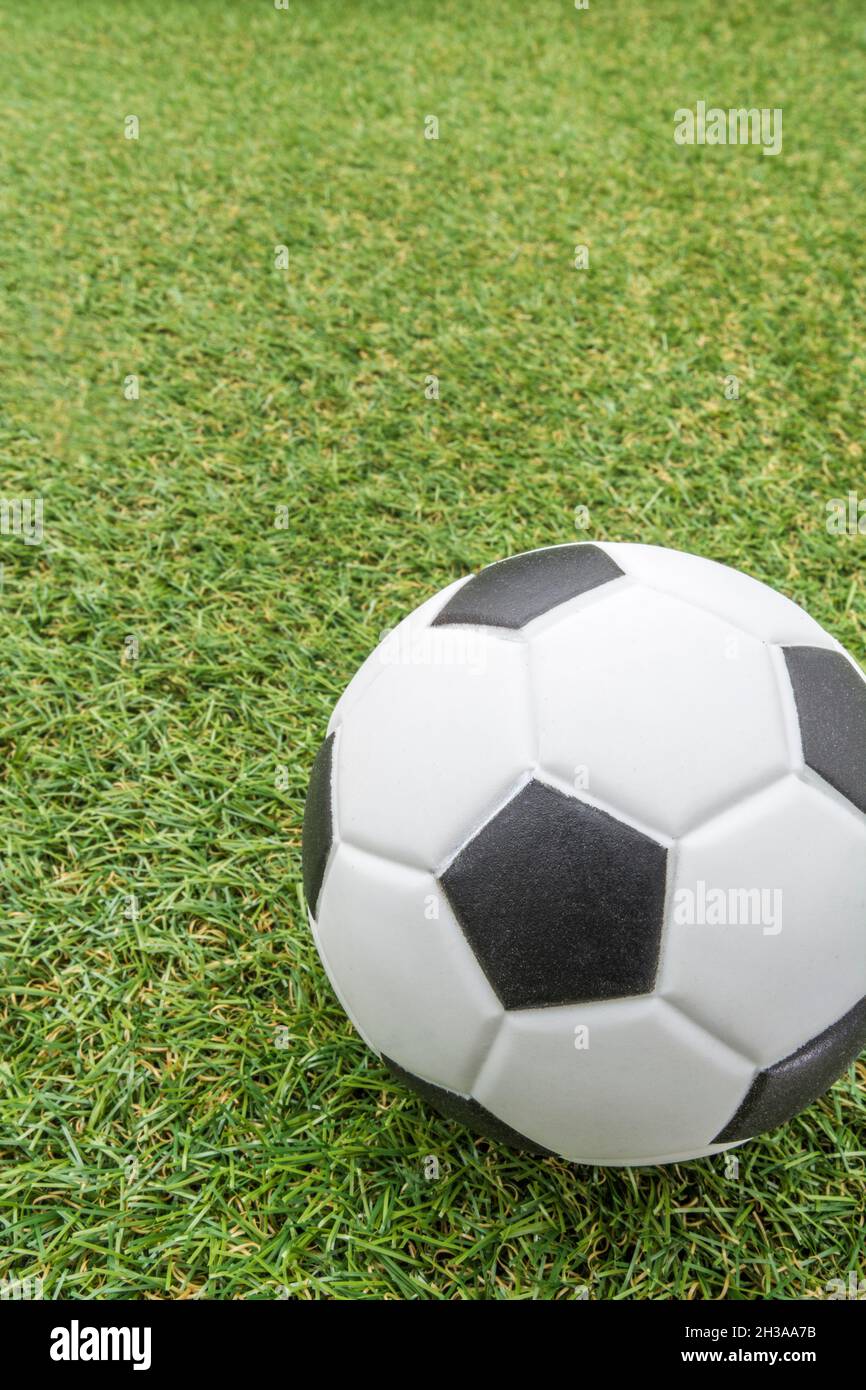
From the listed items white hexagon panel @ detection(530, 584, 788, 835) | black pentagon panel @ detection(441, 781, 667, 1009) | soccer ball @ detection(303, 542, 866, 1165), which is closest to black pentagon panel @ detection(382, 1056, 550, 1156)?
soccer ball @ detection(303, 542, 866, 1165)

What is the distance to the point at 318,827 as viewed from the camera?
4.89ft

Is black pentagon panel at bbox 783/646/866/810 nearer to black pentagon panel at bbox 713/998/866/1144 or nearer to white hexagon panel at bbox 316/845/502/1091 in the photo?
black pentagon panel at bbox 713/998/866/1144

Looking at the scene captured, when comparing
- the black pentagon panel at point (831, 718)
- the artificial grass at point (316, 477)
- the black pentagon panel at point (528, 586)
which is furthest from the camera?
the artificial grass at point (316, 477)

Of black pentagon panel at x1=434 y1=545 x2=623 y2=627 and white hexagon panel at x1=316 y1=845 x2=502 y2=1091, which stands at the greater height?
black pentagon panel at x1=434 y1=545 x2=623 y2=627

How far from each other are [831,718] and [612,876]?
41 cm

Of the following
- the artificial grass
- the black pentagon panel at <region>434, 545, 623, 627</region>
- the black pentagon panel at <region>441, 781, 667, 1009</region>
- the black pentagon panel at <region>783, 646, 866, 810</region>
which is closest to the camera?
the black pentagon panel at <region>441, 781, 667, 1009</region>

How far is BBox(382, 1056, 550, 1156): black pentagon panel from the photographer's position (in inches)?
53.6

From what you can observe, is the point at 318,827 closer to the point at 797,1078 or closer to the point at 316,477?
the point at 797,1078

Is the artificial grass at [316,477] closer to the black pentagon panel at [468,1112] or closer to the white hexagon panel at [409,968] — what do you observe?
the black pentagon panel at [468,1112]

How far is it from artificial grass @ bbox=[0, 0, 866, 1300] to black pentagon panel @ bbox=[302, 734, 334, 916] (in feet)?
1.33

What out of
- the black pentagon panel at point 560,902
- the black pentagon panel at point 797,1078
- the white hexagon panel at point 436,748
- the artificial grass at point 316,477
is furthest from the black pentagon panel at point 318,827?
the black pentagon panel at point 797,1078

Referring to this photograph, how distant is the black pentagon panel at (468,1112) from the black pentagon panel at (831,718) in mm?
659

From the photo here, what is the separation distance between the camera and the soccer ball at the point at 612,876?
1208mm
